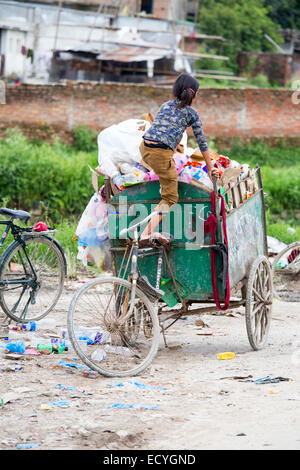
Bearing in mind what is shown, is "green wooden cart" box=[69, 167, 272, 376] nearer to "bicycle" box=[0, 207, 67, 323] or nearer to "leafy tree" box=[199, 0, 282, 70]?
"bicycle" box=[0, 207, 67, 323]

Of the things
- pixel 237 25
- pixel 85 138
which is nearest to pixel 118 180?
pixel 85 138

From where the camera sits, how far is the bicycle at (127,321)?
5.04 m

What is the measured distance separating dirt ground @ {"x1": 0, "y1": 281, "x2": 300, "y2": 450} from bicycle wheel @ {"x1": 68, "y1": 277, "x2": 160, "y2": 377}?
5.2 inches

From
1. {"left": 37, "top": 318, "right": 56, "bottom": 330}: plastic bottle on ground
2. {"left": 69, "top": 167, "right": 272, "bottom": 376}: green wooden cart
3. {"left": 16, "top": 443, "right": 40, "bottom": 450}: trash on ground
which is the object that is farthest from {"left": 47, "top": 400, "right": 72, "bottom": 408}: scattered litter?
{"left": 37, "top": 318, "right": 56, "bottom": 330}: plastic bottle on ground

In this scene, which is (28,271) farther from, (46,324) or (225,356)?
(225,356)

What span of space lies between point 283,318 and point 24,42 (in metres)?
21.7

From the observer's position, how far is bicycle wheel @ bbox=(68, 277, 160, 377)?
4945 mm

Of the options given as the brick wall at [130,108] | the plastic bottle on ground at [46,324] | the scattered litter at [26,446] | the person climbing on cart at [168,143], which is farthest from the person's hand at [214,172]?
the brick wall at [130,108]

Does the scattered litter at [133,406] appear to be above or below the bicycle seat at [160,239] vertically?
below

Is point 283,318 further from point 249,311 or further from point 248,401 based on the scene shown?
point 248,401

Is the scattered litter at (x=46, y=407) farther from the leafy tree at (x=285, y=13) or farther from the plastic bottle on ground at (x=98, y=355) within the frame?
the leafy tree at (x=285, y=13)

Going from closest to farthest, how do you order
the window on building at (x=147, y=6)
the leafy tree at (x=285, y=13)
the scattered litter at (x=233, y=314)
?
the scattered litter at (x=233, y=314) → the window on building at (x=147, y=6) → the leafy tree at (x=285, y=13)

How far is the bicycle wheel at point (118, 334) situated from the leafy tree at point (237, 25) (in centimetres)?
2818

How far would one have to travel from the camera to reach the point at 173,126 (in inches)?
212
